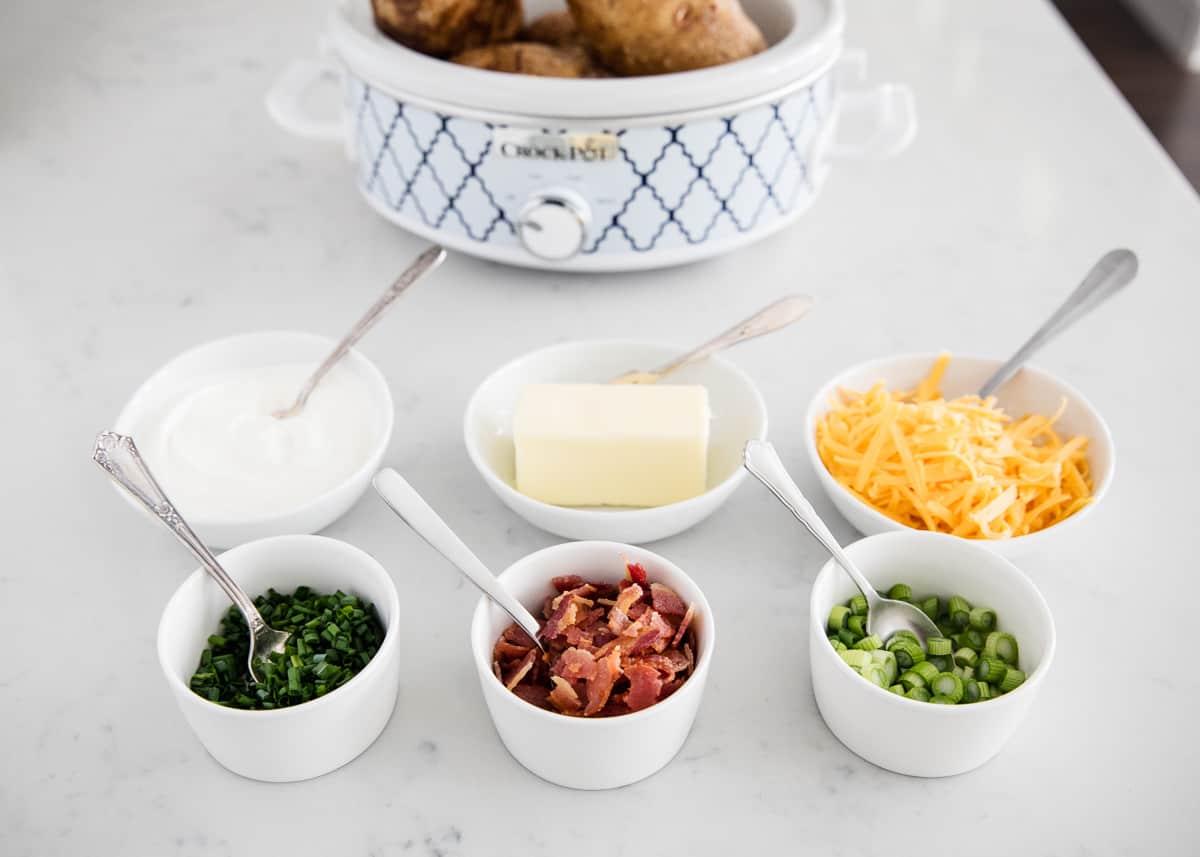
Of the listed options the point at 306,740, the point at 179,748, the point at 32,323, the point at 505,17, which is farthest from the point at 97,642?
the point at 505,17

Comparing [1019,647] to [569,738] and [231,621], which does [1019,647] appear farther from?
[231,621]

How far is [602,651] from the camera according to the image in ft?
3.01

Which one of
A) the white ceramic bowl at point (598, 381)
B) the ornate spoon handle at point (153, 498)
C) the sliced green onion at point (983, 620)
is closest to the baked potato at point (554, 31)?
the white ceramic bowl at point (598, 381)

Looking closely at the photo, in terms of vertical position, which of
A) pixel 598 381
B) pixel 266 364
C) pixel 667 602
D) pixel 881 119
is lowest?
pixel 266 364

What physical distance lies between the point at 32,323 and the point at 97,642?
58 centimetres

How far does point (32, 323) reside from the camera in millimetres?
1440

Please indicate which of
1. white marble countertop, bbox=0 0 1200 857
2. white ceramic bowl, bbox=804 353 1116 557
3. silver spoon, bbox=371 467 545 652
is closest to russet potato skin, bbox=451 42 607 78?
white marble countertop, bbox=0 0 1200 857

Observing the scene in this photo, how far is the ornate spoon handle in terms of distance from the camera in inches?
37.3

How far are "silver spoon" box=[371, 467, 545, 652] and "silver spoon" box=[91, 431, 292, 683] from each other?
0.47ft

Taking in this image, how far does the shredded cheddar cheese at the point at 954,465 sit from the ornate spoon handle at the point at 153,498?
58 cm

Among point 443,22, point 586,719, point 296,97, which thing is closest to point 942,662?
point 586,719

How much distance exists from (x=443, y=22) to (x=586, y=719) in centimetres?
88

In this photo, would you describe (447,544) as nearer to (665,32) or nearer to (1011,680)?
(1011,680)

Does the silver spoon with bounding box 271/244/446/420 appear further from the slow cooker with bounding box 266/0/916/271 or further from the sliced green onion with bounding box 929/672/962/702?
the sliced green onion with bounding box 929/672/962/702
